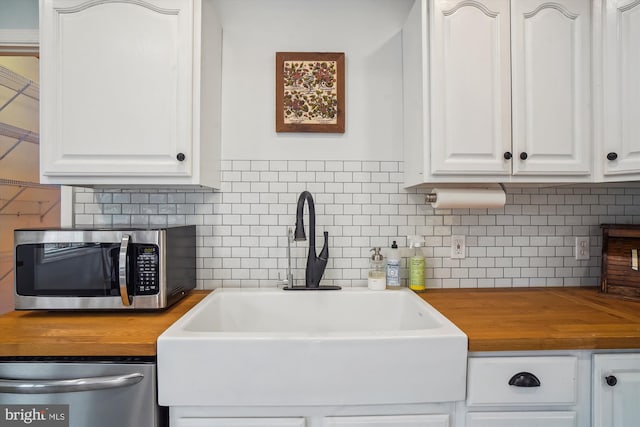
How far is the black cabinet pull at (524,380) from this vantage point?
107 centimetres

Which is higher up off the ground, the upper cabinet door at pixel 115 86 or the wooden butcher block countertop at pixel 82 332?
the upper cabinet door at pixel 115 86

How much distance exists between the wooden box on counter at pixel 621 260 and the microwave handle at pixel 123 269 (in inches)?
79.0

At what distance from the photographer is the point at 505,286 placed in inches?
69.1

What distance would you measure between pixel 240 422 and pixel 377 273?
0.85 metres

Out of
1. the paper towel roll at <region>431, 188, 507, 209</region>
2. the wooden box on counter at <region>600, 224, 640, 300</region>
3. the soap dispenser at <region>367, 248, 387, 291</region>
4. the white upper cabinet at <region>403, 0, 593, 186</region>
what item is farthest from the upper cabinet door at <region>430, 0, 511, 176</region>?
the wooden box on counter at <region>600, 224, 640, 300</region>

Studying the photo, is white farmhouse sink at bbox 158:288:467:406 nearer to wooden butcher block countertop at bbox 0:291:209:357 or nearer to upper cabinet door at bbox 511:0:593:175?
wooden butcher block countertop at bbox 0:291:209:357

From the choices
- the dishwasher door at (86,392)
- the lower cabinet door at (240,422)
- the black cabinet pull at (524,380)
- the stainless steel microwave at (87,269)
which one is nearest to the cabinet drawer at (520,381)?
the black cabinet pull at (524,380)

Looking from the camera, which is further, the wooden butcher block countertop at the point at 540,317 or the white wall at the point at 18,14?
the white wall at the point at 18,14

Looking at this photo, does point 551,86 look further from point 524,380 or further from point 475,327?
point 524,380

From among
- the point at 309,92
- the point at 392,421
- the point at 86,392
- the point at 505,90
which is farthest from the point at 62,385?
the point at 505,90

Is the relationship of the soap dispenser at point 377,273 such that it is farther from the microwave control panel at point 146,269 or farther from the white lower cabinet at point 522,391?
the microwave control panel at point 146,269

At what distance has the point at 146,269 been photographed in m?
1.29

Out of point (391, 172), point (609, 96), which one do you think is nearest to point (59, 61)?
point (391, 172)

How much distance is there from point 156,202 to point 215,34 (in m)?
0.82
